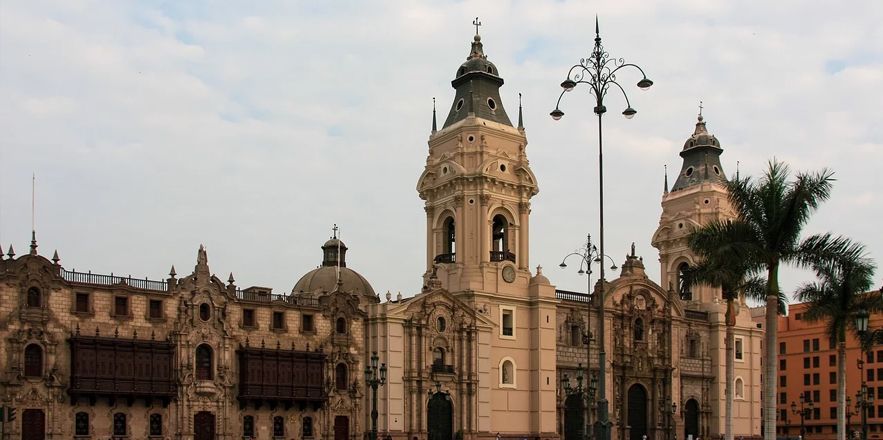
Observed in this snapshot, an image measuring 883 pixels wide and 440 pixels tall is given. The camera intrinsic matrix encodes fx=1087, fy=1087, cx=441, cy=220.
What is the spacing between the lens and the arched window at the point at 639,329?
79.6 m

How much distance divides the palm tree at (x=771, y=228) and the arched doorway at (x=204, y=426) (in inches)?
1231

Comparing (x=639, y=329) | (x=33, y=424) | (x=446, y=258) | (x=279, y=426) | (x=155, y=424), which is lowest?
(x=279, y=426)

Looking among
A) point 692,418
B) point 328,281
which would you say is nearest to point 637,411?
point 692,418

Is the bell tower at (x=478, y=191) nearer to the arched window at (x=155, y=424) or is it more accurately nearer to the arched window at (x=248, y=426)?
the arched window at (x=248, y=426)

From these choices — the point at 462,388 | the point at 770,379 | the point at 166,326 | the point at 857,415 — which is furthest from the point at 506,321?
the point at 857,415

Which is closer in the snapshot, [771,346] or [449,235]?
[771,346]

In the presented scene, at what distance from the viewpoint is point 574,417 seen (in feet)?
246

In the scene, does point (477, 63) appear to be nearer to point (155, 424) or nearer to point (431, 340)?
point (431, 340)

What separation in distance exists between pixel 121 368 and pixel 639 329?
3942 centimetres

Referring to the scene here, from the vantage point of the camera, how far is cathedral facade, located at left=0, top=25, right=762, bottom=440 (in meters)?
54.1

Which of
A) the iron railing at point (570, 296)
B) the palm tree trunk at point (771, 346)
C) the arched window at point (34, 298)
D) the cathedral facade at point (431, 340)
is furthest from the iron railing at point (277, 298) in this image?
the palm tree trunk at point (771, 346)

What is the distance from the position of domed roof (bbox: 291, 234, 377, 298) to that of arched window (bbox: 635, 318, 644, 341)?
19528 mm

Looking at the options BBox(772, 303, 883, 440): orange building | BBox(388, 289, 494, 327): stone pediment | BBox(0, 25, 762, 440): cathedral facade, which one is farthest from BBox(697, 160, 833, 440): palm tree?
BBox(772, 303, 883, 440): orange building

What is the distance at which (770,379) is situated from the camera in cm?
3825
